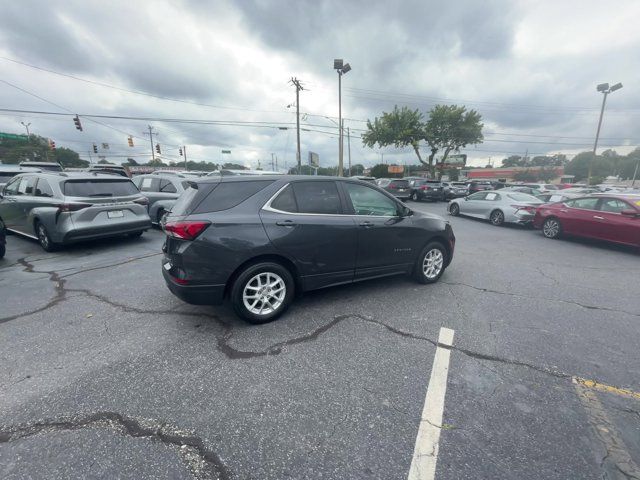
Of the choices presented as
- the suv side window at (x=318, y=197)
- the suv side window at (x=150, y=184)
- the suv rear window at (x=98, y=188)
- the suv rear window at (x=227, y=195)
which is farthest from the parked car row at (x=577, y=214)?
the suv side window at (x=150, y=184)

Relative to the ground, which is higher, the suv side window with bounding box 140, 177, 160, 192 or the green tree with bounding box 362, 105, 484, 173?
the green tree with bounding box 362, 105, 484, 173

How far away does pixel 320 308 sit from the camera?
3.67 meters

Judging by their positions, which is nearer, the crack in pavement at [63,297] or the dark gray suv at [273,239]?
the dark gray suv at [273,239]

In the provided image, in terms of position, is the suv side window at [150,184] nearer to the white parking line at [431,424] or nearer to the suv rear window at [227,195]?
the suv rear window at [227,195]

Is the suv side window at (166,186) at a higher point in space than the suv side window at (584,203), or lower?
higher

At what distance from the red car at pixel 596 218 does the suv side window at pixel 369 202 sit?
6828 mm

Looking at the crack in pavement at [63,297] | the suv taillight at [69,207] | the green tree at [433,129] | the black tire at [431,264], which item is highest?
the green tree at [433,129]

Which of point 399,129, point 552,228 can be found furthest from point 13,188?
point 399,129

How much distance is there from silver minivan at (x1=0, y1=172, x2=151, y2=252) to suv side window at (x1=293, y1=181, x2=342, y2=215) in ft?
16.1

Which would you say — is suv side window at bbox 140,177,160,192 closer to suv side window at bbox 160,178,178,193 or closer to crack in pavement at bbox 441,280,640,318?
suv side window at bbox 160,178,178,193

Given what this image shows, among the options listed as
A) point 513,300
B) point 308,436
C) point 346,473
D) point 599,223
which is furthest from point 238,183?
point 599,223

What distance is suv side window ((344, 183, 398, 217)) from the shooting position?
383cm

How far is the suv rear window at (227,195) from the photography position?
3.08m

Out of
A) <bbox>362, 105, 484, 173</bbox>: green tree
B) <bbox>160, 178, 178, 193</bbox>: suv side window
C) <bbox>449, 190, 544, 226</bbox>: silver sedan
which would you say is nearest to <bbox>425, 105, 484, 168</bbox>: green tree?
<bbox>362, 105, 484, 173</bbox>: green tree
